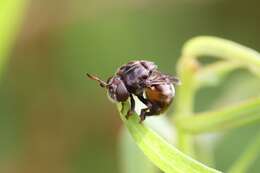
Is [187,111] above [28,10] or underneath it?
underneath

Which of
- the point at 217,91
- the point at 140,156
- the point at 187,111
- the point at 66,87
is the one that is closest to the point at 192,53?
the point at 187,111

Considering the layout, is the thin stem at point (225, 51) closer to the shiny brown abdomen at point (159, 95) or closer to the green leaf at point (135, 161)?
the shiny brown abdomen at point (159, 95)

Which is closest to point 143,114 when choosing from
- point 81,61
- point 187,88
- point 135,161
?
point 187,88

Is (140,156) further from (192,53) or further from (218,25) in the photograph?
(218,25)

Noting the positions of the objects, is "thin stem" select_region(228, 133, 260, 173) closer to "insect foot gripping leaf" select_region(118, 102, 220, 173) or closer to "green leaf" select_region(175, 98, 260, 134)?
"green leaf" select_region(175, 98, 260, 134)

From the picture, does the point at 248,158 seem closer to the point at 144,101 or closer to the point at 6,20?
the point at 144,101

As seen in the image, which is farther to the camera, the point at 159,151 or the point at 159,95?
the point at 159,95

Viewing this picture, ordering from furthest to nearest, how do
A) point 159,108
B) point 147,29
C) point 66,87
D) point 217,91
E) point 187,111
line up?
1. point 147,29
2. point 66,87
3. point 217,91
4. point 187,111
5. point 159,108
